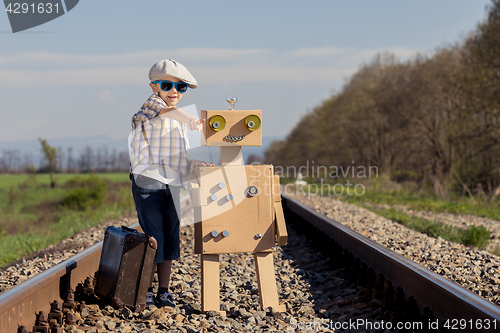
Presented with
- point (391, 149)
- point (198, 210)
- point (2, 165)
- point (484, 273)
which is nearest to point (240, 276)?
point (198, 210)

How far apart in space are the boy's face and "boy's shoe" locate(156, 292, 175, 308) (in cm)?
147

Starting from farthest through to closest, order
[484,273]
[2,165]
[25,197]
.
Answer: [2,165] → [25,197] → [484,273]

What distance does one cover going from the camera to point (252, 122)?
12.1 ft

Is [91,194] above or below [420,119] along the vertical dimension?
below

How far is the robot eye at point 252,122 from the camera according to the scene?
12.1 ft

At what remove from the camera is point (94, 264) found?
448 centimetres

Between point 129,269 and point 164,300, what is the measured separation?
41 cm

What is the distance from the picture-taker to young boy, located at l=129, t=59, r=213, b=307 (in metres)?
3.46

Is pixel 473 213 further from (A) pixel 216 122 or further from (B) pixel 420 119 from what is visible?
(B) pixel 420 119

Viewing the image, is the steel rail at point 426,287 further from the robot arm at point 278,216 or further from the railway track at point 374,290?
the robot arm at point 278,216

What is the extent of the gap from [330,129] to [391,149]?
27.3 feet

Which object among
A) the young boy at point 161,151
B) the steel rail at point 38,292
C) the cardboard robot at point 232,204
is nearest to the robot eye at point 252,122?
the cardboard robot at point 232,204

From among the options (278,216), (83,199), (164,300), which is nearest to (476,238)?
(278,216)

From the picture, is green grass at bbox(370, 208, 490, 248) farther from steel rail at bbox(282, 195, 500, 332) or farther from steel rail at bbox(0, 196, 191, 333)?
steel rail at bbox(0, 196, 191, 333)
